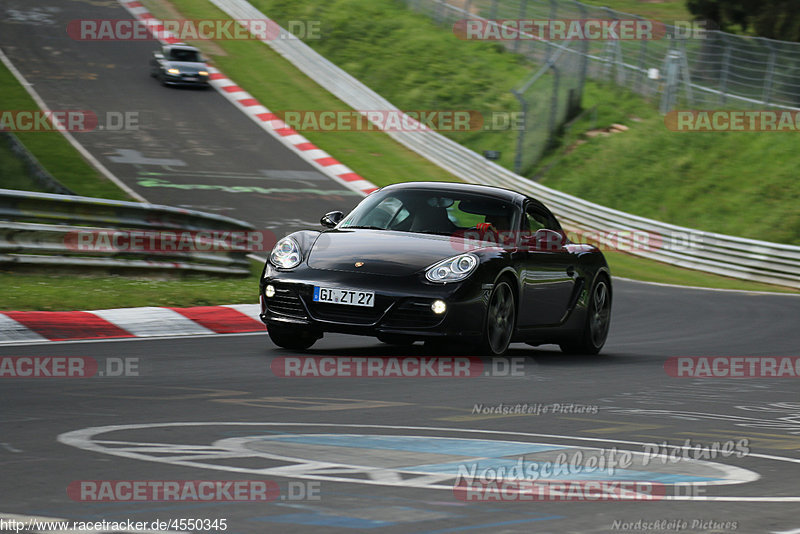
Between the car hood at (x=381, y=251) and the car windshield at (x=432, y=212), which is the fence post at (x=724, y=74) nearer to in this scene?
the car windshield at (x=432, y=212)

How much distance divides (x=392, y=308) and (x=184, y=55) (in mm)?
25788

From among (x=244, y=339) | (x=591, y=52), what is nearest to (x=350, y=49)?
(x=591, y=52)

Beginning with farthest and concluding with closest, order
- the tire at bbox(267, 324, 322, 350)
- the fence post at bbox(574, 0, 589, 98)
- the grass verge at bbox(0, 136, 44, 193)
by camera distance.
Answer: the fence post at bbox(574, 0, 589, 98)
the grass verge at bbox(0, 136, 44, 193)
the tire at bbox(267, 324, 322, 350)

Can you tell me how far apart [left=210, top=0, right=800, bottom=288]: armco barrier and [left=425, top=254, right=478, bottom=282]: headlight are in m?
16.2

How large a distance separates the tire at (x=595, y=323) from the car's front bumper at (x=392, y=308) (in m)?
2.19

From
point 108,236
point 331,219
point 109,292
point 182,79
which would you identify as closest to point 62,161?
point 182,79

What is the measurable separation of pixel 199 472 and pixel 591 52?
31.1 m

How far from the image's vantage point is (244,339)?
10.5 metres

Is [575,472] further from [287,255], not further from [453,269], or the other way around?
[287,255]

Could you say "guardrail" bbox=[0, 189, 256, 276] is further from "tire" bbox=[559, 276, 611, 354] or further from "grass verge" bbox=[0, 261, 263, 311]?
"tire" bbox=[559, 276, 611, 354]

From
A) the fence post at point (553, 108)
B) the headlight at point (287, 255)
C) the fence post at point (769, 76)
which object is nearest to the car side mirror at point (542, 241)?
the headlight at point (287, 255)

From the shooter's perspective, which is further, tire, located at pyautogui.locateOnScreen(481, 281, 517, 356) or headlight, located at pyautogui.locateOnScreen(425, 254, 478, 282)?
tire, located at pyautogui.locateOnScreen(481, 281, 517, 356)

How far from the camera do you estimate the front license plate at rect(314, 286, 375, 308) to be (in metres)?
8.98

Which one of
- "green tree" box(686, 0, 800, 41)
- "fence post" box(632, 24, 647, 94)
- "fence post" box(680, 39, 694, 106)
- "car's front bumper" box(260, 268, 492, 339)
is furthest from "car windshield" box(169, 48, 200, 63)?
"car's front bumper" box(260, 268, 492, 339)
